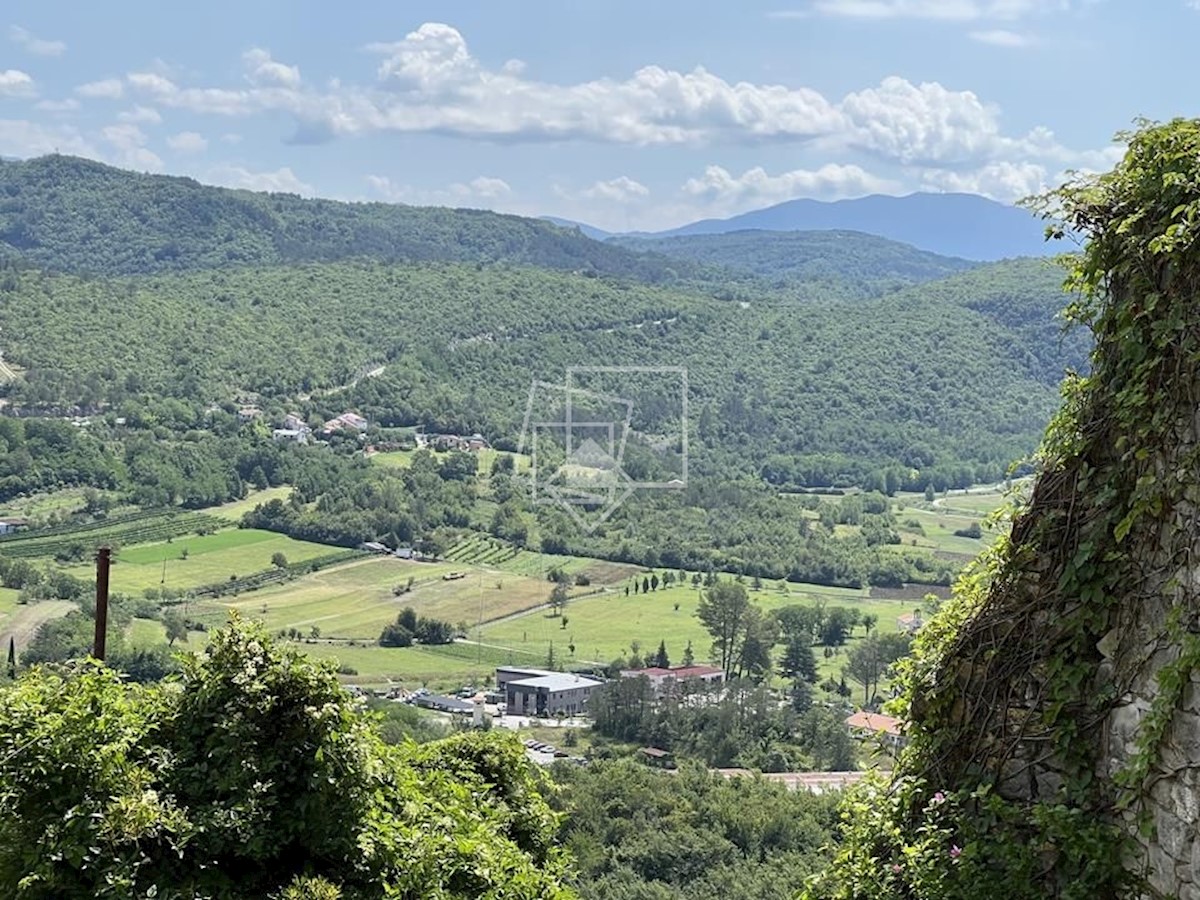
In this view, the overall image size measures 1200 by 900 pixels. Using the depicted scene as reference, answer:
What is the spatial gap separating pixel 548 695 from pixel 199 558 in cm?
1978

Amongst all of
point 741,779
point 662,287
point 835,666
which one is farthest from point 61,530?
point 662,287

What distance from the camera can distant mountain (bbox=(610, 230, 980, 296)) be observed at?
14175 centimetres

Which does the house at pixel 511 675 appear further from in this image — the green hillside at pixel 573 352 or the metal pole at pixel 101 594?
the green hillside at pixel 573 352

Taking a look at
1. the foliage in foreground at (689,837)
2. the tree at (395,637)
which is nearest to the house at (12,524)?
the tree at (395,637)

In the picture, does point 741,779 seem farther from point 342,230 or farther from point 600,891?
point 342,230

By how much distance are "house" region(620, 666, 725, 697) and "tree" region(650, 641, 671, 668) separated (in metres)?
0.42

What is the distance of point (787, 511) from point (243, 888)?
57259mm

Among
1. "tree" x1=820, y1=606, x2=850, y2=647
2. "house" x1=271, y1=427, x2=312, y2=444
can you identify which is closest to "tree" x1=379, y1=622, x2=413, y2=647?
"tree" x1=820, y1=606, x2=850, y2=647

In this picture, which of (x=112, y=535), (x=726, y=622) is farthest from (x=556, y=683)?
(x=112, y=535)

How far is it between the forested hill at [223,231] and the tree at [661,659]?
215 feet

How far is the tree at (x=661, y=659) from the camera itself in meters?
37.1

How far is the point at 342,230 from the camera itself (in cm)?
11638

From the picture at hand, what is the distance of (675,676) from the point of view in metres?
34.1

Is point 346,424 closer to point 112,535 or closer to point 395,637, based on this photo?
point 112,535
